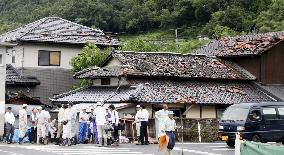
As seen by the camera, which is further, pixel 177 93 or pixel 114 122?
pixel 177 93

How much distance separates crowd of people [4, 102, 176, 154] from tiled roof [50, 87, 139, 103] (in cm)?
502

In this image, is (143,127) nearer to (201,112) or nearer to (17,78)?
(201,112)

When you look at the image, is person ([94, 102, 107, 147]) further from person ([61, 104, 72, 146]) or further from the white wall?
the white wall

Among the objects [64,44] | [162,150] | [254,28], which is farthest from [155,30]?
[162,150]

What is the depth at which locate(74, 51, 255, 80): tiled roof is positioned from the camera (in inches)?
1451

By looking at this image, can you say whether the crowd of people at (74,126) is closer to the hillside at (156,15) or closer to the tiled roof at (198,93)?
the tiled roof at (198,93)

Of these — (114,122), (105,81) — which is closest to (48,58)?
(105,81)

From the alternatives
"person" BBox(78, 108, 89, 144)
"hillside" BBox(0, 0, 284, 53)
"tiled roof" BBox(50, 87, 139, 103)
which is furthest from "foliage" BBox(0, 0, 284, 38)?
"person" BBox(78, 108, 89, 144)

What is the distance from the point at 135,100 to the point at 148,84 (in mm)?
3102

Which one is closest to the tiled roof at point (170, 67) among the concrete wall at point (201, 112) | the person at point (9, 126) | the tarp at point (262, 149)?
the concrete wall at point (201, 112)

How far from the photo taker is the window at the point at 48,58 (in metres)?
45.3

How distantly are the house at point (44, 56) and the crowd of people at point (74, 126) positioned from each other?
52.2 feet

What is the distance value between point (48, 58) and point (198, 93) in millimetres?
14009

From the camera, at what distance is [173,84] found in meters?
36.8
